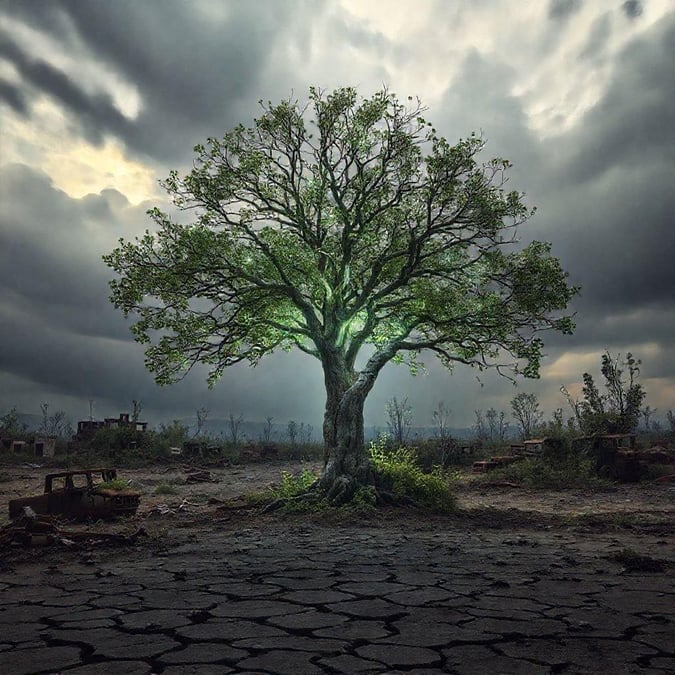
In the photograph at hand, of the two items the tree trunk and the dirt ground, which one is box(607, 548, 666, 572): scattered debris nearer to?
the dirt ground

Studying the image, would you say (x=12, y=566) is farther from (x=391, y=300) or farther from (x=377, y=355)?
(x=391, y=300)

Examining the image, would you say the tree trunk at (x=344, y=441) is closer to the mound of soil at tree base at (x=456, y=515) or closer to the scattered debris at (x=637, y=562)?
the mound of soil at tree base at (x=456, y=515)

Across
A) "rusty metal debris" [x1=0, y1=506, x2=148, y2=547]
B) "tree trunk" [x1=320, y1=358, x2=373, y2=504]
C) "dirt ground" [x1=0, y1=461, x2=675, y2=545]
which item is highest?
"tree trunk" [x1=320, y1=358, x2=373, y2=504]

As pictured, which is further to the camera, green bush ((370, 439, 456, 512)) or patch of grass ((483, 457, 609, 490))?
patch of grass ((483, 457, 609, 490))

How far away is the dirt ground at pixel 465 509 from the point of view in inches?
426

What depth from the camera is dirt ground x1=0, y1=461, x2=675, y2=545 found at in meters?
10.8

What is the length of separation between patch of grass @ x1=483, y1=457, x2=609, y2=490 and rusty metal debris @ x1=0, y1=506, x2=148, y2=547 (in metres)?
14.0

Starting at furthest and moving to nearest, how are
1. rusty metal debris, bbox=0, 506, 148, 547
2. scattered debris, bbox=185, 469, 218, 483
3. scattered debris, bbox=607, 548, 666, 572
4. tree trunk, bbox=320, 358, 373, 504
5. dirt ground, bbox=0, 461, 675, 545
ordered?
scattered debris, bbox=185, 469, 218, 483, tree trunk, bbox=320, 358, 373, 504, dirt ground, bbox=0, 461, 675, 545, rusty metal debris, bbox=0, 506, 148, 547, scattered debris, bbox=607, 548, 666, 572

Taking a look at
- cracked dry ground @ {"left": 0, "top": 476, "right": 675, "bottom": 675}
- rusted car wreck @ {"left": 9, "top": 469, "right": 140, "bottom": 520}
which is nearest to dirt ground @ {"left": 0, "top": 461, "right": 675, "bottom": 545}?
rusted car wreck @ {"left": 9, "top": 469, "right": 140, "bottom": 520}

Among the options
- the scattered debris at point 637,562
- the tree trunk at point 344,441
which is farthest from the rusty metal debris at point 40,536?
the scattered debris at point 637,562

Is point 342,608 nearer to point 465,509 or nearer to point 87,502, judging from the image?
point 87,502

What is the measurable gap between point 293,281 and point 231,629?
11.7m

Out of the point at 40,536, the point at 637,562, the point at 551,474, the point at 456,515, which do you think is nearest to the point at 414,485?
the point at 456,515

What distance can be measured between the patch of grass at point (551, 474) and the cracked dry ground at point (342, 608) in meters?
9.80
